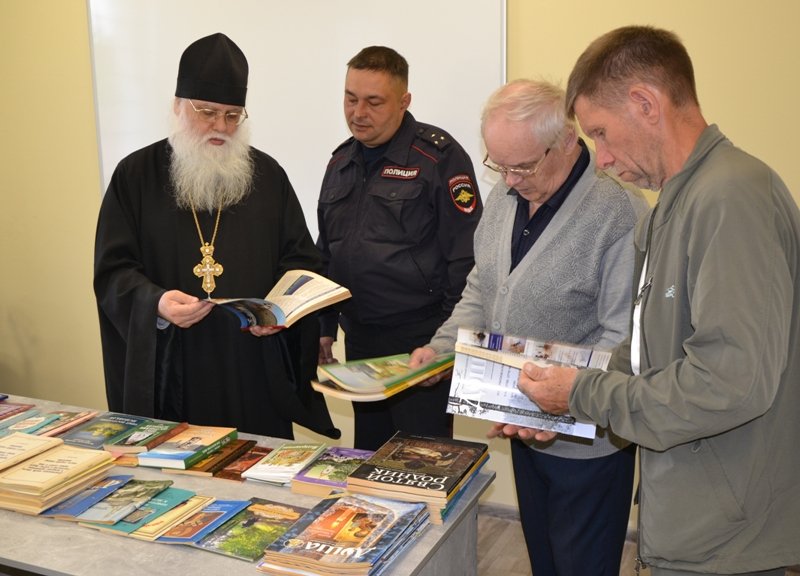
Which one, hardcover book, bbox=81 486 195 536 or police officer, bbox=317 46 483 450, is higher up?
police officer, bbox=317 46 483 450

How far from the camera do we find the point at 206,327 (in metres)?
3.00

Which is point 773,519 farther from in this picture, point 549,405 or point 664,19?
point 664,19

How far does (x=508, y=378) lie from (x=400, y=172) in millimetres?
1425

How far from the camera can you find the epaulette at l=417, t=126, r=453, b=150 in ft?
10.6

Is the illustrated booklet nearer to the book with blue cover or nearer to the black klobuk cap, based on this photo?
the book with blue cover

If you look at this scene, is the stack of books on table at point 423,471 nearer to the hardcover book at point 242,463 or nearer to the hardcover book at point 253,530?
the hardcover book at point 253,530

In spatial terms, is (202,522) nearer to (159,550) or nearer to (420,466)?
(159,550)

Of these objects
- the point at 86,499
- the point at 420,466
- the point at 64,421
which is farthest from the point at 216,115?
the point at 420,466

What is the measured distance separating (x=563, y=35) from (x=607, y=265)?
184 cm

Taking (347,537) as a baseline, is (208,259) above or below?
above

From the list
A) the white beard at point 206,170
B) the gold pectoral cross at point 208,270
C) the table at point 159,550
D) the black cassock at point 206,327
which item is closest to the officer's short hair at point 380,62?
the white beard at point 206,170

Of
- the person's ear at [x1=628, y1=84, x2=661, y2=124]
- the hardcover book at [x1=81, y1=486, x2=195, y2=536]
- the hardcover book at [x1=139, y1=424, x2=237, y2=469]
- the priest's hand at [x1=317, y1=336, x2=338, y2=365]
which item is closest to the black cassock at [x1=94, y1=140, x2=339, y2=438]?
the priest's hand at [x1=317, y1=336, x2=338, y2=365]

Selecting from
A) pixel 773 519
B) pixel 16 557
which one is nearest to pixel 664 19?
pixel 773 519

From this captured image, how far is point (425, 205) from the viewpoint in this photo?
3.17 metres
